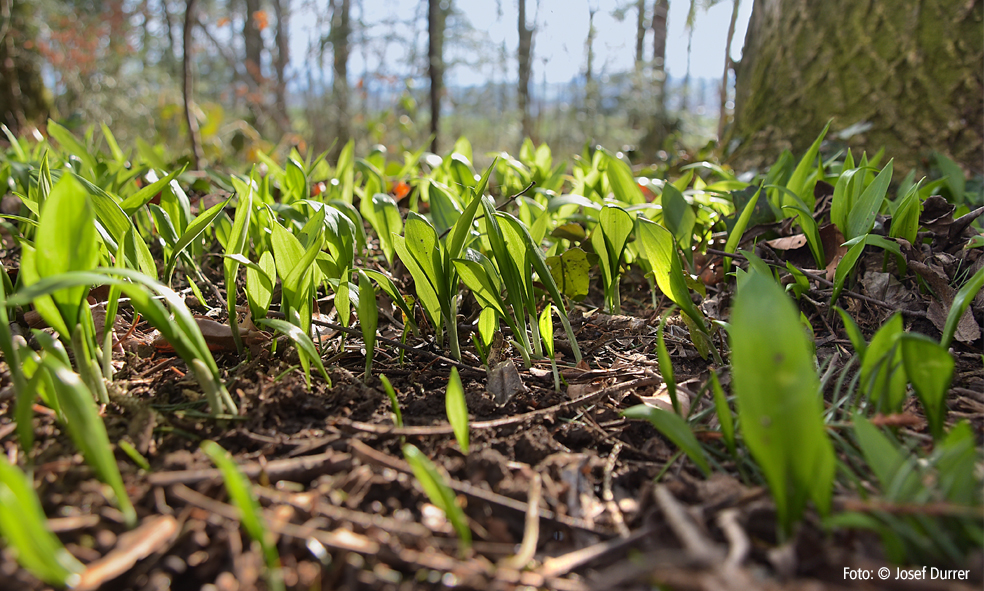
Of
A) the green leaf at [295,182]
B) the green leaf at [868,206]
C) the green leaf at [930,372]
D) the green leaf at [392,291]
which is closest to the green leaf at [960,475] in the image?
the green leaf at [930,372]

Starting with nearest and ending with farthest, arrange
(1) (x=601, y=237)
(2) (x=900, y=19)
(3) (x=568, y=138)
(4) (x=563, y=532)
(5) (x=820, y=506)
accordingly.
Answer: (5) (x=820, y=506), (4) (x=563, y=532), (1) (x=601, y=237), (2) (x=900, y=19), (3) (x=568, y=138)

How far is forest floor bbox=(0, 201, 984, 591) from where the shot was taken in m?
0.59

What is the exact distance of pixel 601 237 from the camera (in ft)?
4.71

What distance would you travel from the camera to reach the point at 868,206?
1.33 meters

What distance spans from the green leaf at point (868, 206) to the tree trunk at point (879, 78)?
4.81ft

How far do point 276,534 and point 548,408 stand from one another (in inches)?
20.6

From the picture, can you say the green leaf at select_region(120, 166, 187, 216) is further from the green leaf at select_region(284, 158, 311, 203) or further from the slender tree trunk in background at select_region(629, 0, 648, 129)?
the slender tree trunk in background at select_region(629, 0, 648, 129)

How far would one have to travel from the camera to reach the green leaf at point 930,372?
2.31 ft

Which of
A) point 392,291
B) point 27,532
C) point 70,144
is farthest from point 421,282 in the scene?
point 70,144

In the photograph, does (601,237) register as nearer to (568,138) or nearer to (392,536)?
(392,536)

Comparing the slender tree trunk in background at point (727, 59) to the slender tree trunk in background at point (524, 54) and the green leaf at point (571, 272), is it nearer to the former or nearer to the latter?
the green leaf at point (571, 272)

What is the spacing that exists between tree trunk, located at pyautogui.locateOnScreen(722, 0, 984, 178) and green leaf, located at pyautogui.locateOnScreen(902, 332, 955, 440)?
7.30 ft

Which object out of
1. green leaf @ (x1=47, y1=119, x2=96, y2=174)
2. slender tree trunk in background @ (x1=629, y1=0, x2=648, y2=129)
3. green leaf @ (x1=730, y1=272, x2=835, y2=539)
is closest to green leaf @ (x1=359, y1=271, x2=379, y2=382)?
green leaf @ (x1=730, y1=272, x2=835, y2=539)

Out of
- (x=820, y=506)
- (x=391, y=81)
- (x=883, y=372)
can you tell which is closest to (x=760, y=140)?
(x=883, y=372)
